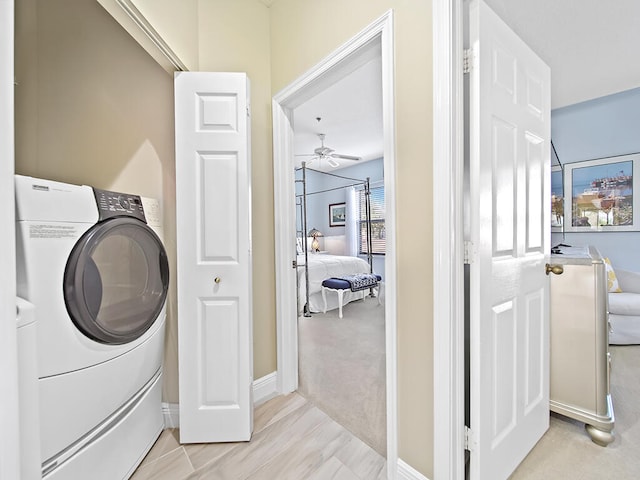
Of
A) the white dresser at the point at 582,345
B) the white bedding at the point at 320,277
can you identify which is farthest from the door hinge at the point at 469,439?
the white bedding at the point at 320,277

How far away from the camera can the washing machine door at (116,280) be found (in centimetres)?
107

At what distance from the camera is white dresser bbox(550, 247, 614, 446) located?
1526 millimetres

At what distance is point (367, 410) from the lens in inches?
72.5

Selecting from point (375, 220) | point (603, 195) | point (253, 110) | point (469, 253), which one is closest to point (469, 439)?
point (469, 253)

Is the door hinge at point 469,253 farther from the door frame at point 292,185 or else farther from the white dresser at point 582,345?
the white dresser at point 582,345

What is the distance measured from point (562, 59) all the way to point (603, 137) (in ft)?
4.81

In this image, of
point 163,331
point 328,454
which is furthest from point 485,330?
point 163,331

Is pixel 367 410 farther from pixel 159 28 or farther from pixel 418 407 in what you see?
pixel 159 28

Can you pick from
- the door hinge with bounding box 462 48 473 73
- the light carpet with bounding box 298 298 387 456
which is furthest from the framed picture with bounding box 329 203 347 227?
the door hinge with bounding box 462 48 473 73

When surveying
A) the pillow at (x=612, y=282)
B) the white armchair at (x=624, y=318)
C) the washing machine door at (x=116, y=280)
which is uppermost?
the washing machine door at (x=116, y=280)

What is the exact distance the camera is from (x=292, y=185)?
2.07 m

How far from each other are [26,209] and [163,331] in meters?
0.92

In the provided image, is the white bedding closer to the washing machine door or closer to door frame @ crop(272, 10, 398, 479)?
door frame @ crop(272, 10, 398, 479)

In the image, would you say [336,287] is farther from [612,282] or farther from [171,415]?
[612,282]
